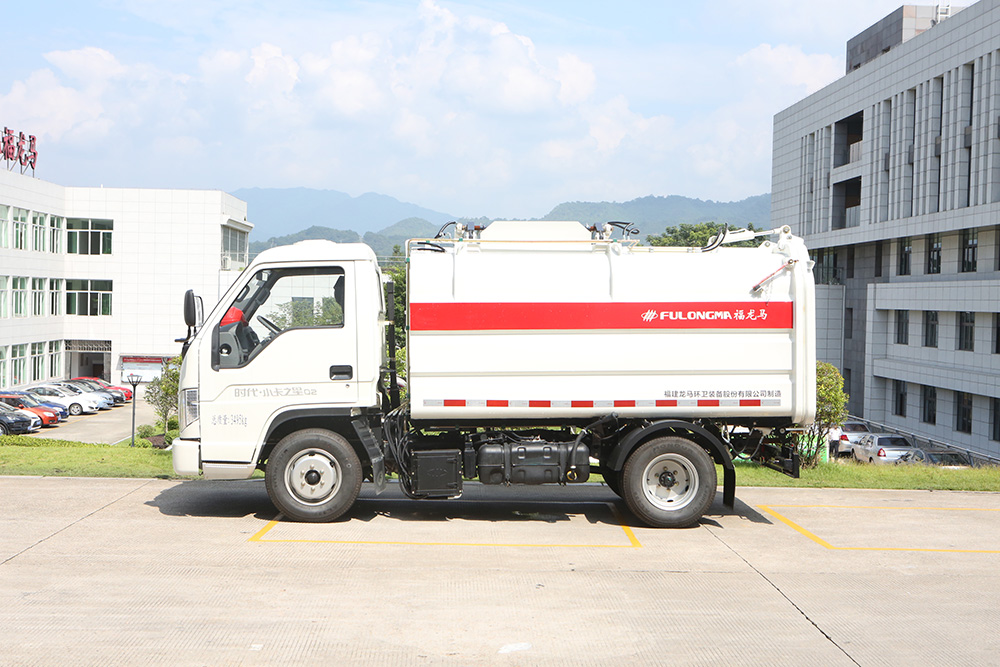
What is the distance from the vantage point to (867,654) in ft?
22.8

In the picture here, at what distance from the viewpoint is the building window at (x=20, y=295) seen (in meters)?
54.3

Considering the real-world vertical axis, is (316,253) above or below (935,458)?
above

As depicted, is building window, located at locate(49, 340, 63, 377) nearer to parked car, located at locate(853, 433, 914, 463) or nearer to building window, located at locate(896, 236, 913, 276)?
parked car, located at locate(853, 433, 914, 463)

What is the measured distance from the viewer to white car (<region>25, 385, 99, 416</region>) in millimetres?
49031

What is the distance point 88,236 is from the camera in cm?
6225

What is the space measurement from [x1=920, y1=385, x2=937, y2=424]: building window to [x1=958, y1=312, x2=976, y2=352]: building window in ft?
11.3

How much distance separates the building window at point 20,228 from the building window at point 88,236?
630cm

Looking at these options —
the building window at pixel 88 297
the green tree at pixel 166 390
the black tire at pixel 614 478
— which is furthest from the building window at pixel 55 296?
the black tire at pixel 614 478

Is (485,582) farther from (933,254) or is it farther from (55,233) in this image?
(55,233)

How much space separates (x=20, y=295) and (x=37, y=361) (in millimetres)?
4991

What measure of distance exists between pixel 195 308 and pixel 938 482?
11.6 meters

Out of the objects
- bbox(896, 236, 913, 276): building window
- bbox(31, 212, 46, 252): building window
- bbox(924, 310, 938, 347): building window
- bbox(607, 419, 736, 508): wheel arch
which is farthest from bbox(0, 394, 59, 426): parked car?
bbox(896, 236, 913, 276): building window

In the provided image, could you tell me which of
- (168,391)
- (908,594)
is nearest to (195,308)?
(908,594)

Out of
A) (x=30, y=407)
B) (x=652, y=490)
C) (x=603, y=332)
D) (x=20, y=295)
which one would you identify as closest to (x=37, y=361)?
(x=20, y=295)
